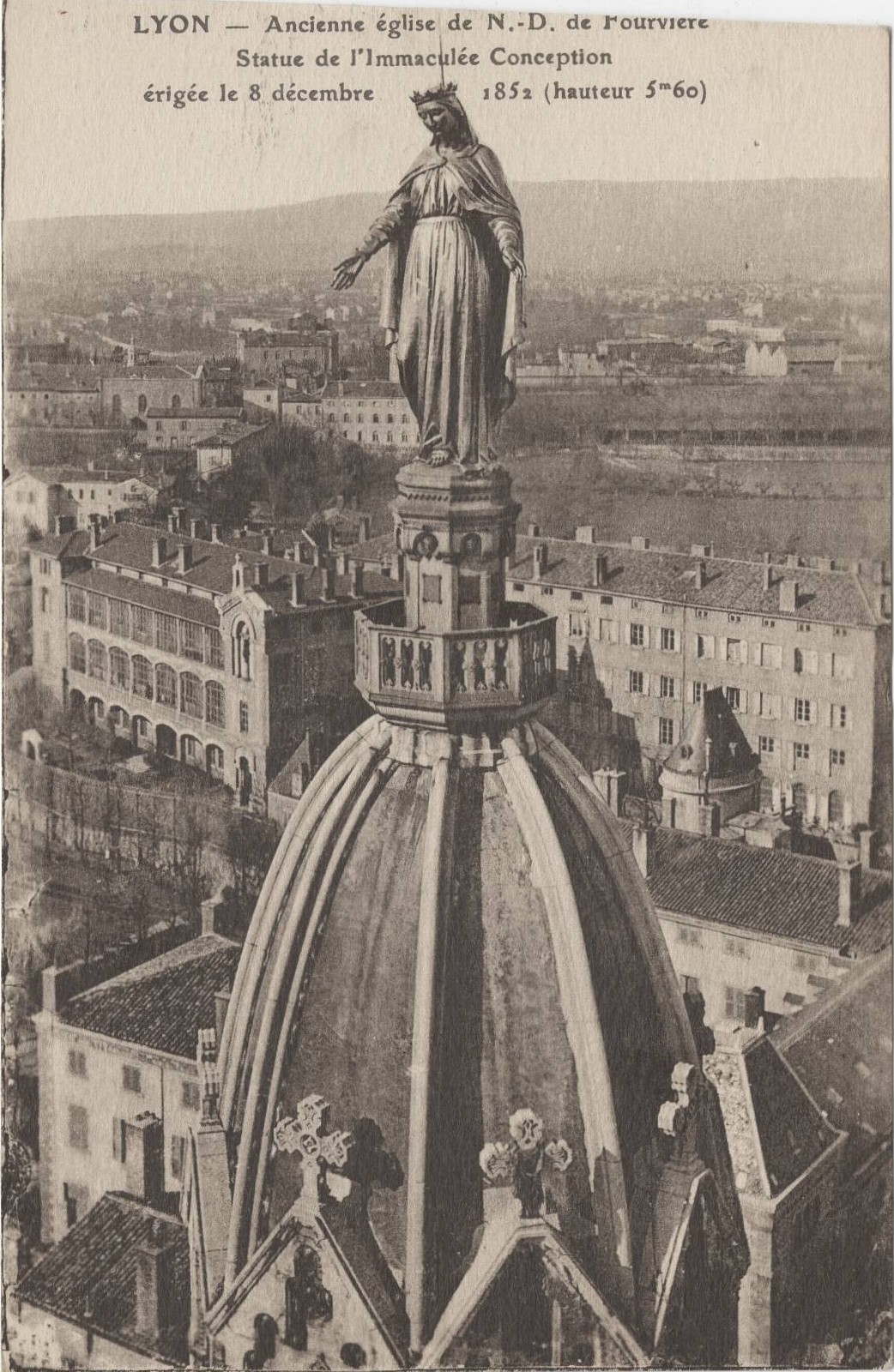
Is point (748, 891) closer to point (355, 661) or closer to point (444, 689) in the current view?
point (355, 661)

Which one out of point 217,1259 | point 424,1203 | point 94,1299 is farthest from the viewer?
point 94,1299

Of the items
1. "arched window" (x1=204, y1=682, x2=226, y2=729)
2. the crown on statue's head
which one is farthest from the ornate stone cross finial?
the crown on statue's head

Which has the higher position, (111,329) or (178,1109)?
(111,329)

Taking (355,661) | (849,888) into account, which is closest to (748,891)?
(849,888)

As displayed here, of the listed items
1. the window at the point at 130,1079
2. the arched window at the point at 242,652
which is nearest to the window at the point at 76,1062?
the window at the point at 130,1079

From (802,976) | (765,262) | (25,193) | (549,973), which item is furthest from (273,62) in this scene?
(802,976)

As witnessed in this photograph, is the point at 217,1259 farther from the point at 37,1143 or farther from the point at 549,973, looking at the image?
the point at 549,973

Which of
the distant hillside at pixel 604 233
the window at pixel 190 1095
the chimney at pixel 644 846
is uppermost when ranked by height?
the distant hillside at pixel 604 233

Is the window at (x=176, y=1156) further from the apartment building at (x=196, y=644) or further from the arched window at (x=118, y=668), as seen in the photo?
the arched window at (x=118, y=668)
